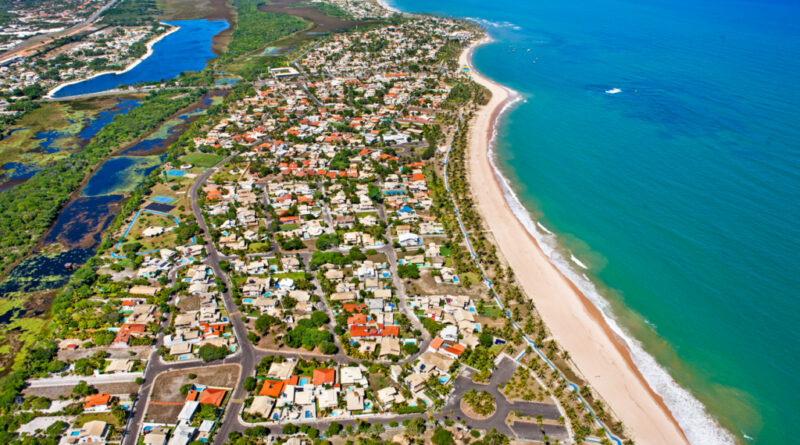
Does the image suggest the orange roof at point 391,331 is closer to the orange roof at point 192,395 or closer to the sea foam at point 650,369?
the orange roof at point 192,395

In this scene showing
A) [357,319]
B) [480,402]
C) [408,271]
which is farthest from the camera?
[408,271]

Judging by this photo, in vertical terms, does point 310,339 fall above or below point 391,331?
below

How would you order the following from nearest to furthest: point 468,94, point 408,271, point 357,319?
1. point 357,319
2. point 408,271
3. point 468,94

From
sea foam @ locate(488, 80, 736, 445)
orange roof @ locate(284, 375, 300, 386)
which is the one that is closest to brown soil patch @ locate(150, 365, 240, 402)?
orange roof @ locate(284, 375, 300, 386)

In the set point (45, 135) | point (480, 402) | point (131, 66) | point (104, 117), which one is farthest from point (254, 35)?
point (480, 402)

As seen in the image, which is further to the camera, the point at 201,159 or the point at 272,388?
the point at 201,159

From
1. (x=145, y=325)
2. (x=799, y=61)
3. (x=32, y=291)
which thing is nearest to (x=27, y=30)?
Answer: (x=32, y=291)

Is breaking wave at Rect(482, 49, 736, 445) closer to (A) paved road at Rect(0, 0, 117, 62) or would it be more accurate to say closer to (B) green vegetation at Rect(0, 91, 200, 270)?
(B) green vegetation at Rect(0, 91, 200, 270)

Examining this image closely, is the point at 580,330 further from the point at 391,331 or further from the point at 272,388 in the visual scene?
the point at 272,388
